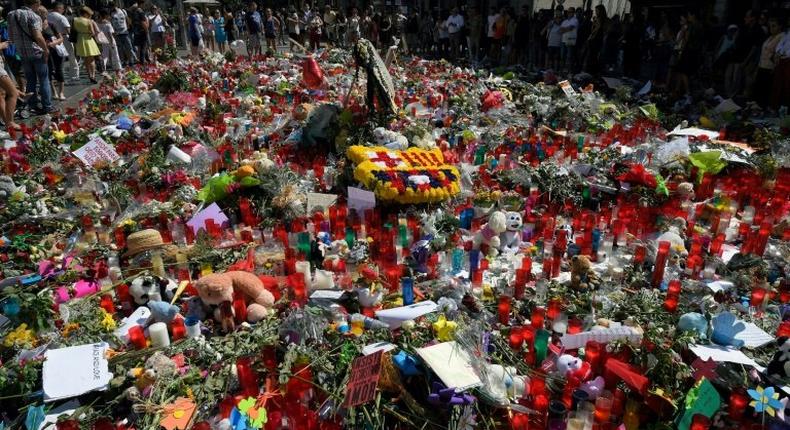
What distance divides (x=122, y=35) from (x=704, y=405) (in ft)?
44.1

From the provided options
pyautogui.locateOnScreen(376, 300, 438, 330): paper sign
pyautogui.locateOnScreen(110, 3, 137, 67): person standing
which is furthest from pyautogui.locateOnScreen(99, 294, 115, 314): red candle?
pyautogui.locateOnScreen(110, 3, 137, 67): person standing

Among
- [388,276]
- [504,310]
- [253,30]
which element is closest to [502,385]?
[504,310]

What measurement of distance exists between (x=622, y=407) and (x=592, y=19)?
11.4 metres

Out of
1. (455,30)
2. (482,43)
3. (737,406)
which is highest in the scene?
(455,30)

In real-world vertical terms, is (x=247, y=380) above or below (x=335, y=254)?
below

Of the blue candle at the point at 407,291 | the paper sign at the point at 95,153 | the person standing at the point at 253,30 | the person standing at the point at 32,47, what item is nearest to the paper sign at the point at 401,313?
the blue candle at the point at 407,291

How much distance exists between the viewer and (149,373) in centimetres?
259

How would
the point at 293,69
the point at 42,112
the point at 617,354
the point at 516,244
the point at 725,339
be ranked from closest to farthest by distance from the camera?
the point at 617,354, the point at 725,339, the point at 516,244, the point at 42,112, the point at 293,69

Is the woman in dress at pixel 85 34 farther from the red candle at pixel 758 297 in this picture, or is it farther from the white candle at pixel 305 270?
the red candle at pixel 758 297

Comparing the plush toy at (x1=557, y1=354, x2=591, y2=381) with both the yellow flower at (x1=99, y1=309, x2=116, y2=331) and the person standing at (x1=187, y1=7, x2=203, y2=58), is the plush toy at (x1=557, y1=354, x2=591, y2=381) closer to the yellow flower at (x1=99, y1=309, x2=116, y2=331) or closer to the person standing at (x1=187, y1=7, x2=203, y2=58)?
the yellow flower at (x1=99, y1=309, x2=116, y2=331)

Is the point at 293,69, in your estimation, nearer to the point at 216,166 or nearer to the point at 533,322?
the point at 216,166

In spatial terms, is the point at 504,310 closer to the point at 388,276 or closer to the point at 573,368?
the point at 573,368

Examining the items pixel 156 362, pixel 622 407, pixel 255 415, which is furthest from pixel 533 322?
pixel 156 362

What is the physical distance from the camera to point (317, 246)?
3809 mm
